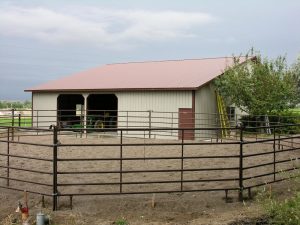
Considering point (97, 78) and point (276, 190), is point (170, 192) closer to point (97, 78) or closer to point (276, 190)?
point (276, 190)

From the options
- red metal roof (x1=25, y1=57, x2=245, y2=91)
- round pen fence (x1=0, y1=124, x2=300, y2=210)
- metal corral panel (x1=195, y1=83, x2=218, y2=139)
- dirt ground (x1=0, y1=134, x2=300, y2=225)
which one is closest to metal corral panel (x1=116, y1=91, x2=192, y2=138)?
red metal roof (x1=25, y1=57, x2=245, y2=91)

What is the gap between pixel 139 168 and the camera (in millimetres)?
10352

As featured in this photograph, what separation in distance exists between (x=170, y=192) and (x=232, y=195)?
1.25 meters

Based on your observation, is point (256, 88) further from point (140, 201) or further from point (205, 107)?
point (140, 201)

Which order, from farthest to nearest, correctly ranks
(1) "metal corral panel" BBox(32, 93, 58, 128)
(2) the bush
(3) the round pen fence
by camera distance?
1. (1) "metal corral panel" BBox(32, 93, 58, 128)
2. (3) the round pen fence
3. (2) the bush

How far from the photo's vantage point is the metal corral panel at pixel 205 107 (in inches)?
782

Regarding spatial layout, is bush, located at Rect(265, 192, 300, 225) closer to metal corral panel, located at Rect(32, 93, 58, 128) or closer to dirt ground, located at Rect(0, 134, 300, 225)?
dirt ground, located at Rect(0, 134, 300, 225)

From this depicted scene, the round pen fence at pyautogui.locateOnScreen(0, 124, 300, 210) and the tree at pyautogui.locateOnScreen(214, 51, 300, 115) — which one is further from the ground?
the tree at pyautogui.locateOnScreen(214, 51, 300, 115)

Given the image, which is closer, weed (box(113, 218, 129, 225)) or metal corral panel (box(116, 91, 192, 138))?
weed (box(113, 218, 129, 225))

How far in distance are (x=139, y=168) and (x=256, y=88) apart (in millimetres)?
13617

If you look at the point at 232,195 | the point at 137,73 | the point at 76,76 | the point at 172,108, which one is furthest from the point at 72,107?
the point at 232,195

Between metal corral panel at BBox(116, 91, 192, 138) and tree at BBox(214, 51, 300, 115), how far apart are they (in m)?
2.69

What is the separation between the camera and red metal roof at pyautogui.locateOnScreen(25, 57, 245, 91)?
21.0 m

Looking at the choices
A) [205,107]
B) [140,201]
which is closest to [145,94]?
[205,107]
